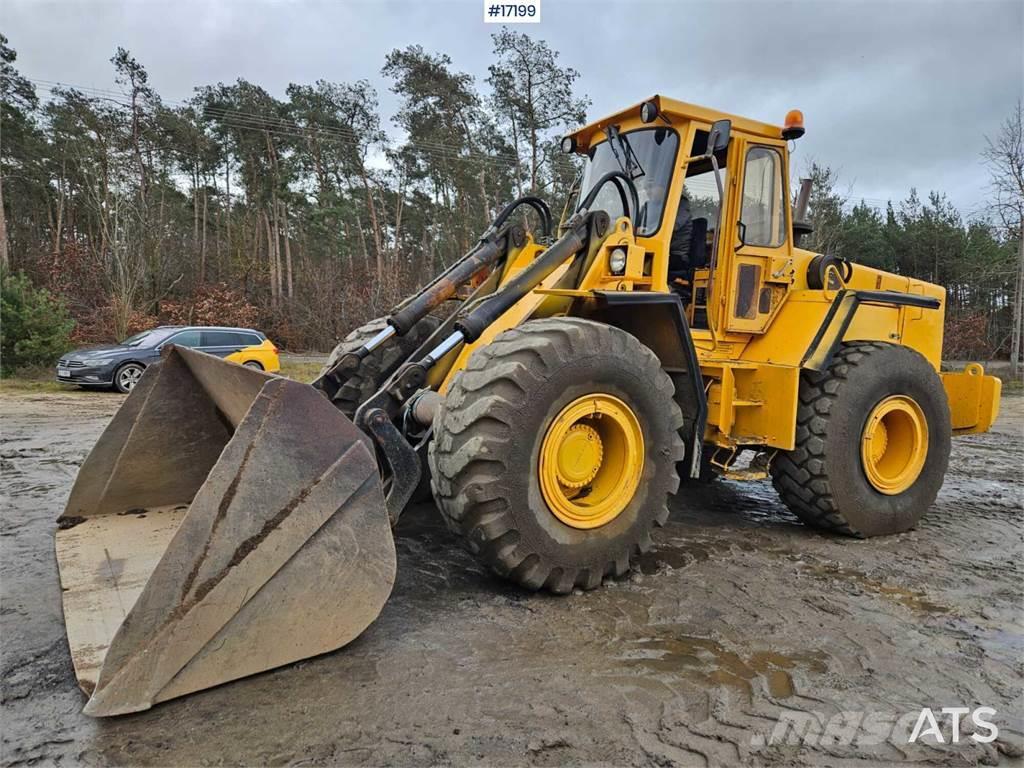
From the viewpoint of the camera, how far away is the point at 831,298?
4871 millimetres

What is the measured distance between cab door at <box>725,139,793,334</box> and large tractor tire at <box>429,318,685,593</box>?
1520mm

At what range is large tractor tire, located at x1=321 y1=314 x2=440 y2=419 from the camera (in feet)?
14.2

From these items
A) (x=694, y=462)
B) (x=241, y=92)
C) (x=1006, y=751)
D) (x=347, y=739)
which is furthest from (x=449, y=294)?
(x=241, y=92)

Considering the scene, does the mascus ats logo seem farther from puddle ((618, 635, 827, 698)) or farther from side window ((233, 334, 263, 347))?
side window ((233, 334, 263, 347))

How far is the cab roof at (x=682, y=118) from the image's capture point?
4324 millimetres

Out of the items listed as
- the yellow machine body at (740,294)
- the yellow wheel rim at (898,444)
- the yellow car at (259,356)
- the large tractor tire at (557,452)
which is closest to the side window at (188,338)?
the yellow car at (259,356)

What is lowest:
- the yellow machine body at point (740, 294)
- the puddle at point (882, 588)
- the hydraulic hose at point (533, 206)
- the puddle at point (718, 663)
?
the puddle at point (882, 588)

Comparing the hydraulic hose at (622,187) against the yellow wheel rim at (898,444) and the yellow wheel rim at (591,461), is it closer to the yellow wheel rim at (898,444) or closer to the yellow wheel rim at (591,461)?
the yellow wheel rim at (591,461)

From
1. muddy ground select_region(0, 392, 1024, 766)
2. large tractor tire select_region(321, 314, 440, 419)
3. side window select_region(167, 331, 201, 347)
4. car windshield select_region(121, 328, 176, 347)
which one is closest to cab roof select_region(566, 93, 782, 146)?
large tractor tire select_region(321, 314, 440, 419)

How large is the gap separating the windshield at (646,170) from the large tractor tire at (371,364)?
1.54 metres

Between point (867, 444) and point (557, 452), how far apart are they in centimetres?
257

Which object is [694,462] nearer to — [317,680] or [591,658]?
[591,658]

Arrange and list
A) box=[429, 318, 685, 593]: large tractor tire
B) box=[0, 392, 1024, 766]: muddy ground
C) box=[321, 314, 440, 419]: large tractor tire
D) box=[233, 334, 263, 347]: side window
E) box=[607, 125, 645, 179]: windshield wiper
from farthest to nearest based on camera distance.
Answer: box=[233, 334, 263, 347]: side window < box=[607, 125, 645, 179]: windshield wiper < box=[321, 314, 440, 419]: large tractor tire < box=[429, 318, 685, 593]: large tractor tire < box=[0, 392, 1024, 766]: muddy ground

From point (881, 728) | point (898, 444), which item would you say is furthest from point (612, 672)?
point (898, 444)
